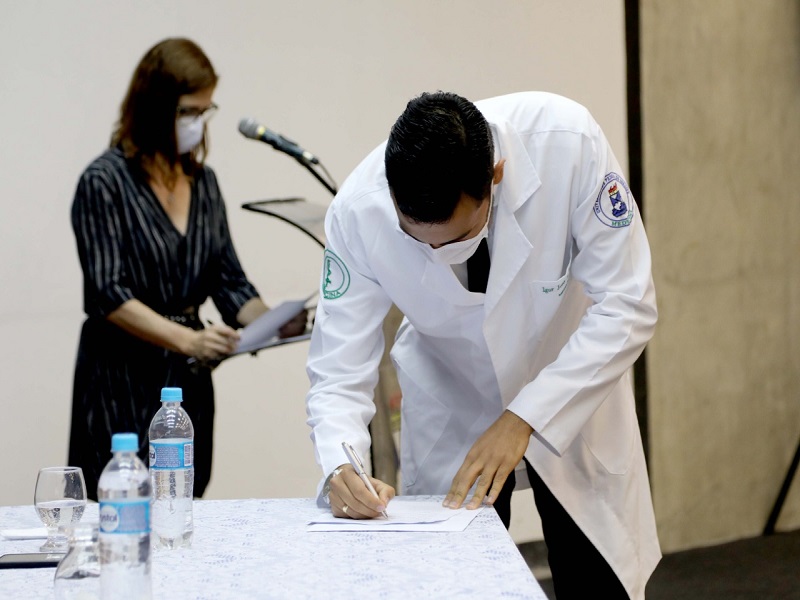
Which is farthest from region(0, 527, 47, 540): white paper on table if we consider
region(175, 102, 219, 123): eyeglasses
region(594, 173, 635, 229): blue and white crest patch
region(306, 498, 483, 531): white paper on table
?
region(175, 102, 219, 123): eyeglasses

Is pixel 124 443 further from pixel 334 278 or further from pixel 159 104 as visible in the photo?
pixel 159 104

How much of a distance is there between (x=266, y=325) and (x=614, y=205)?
37.0 inches

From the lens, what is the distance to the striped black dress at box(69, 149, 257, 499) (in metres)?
2.42

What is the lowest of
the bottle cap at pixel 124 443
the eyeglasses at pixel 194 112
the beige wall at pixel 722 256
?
the beige wall at pixel 722 256

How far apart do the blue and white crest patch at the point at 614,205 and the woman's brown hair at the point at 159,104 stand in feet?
4.33

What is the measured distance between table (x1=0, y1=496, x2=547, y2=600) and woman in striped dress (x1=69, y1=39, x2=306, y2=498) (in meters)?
1.08

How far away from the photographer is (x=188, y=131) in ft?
8.26

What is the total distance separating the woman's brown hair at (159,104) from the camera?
2486 millimetres

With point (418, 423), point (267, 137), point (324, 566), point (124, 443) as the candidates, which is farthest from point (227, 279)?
point (124, 443)

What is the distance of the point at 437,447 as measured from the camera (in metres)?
1.74

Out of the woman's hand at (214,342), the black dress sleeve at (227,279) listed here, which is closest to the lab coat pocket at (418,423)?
the woman's hand at (214,342)

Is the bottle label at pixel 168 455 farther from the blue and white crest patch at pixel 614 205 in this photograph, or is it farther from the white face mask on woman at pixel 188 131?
the white face mask on woman at pixel 188 131

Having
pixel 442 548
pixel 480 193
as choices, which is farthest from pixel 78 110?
pixel 442 548

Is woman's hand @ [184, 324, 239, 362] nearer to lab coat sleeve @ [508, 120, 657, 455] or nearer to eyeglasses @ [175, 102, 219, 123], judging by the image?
eyeglasses @ [175, 102, 219, 123]
